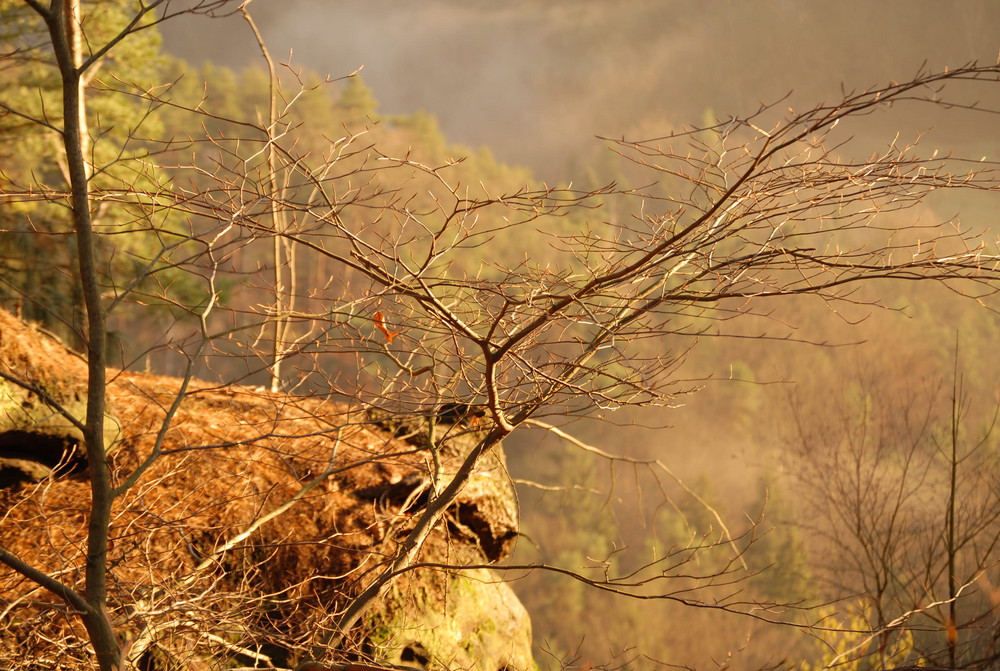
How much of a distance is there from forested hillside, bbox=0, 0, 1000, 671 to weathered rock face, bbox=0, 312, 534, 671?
5 cm

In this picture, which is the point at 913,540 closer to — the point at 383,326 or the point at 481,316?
the point at 481,316

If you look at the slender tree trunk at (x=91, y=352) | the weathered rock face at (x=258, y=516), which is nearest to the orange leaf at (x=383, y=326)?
the weathered rock face at (x=258, y=516)

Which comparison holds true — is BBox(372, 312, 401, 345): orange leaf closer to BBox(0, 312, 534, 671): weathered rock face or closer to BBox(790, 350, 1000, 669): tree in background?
BBox(0, 312, 534, 671): weathered rock face

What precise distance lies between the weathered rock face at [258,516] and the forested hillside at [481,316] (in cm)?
5

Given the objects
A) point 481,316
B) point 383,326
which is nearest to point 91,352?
point 383,326

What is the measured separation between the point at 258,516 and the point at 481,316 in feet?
4.68

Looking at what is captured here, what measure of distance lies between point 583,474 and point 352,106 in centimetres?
1706

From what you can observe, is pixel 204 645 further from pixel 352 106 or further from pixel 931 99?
pixel 352 106

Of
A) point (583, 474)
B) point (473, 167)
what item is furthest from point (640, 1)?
point (583, 474)

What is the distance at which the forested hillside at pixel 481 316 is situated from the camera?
2.13 m

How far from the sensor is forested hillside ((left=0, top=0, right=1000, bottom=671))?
2133 mm

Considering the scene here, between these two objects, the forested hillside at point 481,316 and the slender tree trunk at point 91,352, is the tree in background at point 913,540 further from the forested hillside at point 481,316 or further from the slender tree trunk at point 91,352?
the slender tree trunk at point 91,352

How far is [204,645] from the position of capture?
3.16 meters

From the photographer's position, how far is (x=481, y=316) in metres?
2.83
